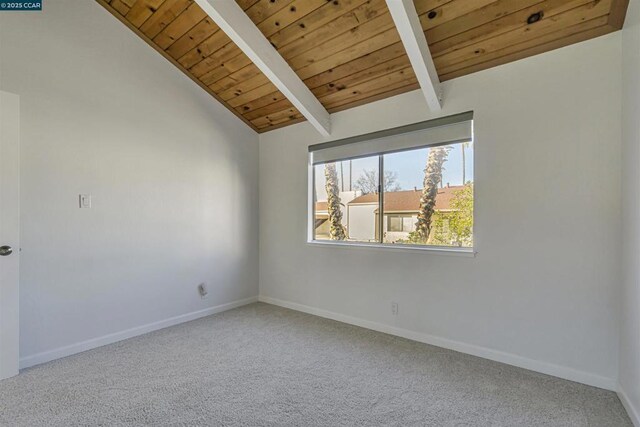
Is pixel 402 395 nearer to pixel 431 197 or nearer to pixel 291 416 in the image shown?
pixel 291 416

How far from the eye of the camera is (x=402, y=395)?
2021mm

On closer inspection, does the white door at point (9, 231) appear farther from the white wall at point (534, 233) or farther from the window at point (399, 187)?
the white wall at point (534, 233)

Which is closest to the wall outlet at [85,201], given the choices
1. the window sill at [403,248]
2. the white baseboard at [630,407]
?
the window sill at [403,248]

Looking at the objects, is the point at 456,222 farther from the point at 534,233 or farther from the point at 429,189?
the point at 534,233

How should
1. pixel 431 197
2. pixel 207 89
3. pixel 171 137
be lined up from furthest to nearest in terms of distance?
pixel 207 89, pixel 171 137, pixel 431 197

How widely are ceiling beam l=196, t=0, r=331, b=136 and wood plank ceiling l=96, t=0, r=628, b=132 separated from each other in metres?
0.07

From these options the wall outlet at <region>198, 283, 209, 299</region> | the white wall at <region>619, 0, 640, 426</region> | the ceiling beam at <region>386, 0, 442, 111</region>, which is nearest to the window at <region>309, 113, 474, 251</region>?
the ceiling beam at <region>386, 0, 442, 111</region>

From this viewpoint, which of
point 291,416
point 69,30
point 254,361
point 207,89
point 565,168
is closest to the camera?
point 291,416

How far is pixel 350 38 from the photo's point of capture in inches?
102

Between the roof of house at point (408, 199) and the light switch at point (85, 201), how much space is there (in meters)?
2.50

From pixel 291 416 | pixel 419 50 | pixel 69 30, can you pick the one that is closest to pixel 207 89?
pixel 69 30

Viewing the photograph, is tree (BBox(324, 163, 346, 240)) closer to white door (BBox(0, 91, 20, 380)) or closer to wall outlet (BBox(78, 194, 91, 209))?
wall outlet (BBox(78, 194, 91, 209))

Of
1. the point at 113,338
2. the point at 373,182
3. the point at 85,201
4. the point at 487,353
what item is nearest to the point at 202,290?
the point at 113,338

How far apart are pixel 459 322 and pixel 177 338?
247 centimetres
